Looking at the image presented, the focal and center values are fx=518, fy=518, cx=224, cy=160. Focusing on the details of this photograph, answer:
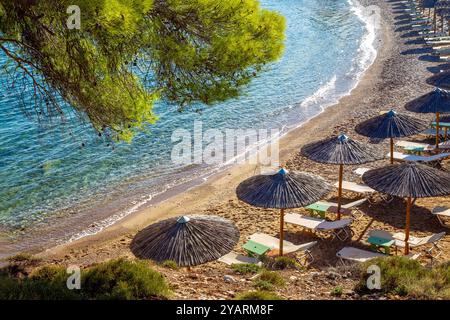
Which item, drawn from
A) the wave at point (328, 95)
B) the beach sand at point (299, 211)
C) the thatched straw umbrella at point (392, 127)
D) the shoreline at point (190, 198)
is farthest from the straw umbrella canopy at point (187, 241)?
the wave at point (328, 95)

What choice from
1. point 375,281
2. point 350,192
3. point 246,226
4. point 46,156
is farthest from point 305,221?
point 46,156

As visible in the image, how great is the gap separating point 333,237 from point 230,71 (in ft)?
17.4

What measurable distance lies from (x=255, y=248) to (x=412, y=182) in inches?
155

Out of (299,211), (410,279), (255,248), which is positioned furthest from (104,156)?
(410,279)

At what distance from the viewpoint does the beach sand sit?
10352 mm

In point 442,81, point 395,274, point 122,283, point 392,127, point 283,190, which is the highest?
point 442,81

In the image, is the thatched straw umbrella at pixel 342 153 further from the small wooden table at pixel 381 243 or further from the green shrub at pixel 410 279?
the green shrub at pixel 410 279

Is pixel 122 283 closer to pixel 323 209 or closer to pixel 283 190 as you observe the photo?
pixel 283 190

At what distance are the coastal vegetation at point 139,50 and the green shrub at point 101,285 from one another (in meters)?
3.00

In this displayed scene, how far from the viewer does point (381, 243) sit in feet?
39.6

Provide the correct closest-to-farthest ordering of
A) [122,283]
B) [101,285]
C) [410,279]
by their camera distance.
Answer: [122,283] → [101,285] → [410,279]

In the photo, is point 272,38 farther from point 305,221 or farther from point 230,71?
point 305,221

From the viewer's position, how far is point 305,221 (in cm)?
1374

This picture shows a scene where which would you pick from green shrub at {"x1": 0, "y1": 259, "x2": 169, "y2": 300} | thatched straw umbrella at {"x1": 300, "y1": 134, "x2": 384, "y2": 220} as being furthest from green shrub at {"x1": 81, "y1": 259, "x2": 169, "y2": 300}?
thatched straw umbrella at {"x1": 300, "y1": 134, "x2": 384, "y2": 220}
